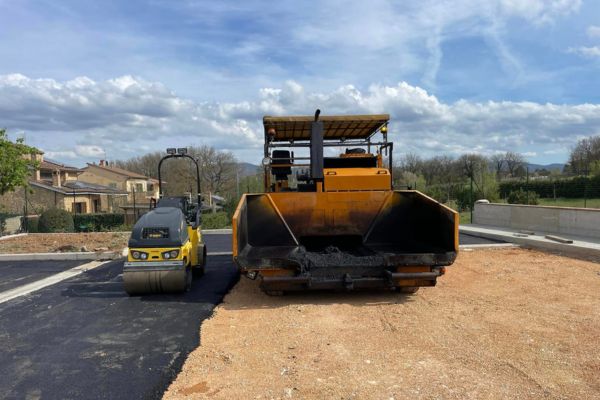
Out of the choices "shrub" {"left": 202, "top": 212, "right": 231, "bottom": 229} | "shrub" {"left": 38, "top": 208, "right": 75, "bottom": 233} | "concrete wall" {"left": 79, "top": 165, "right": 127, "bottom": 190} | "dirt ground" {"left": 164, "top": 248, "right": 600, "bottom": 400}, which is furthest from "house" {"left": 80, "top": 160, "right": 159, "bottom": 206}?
"dirt ground" {"left": 164, "top": 248, "right": 600, "bottom": 400}

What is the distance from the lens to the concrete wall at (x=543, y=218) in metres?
12.1

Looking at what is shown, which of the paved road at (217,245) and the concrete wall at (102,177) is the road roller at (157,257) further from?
the concrete wall at (102,177)

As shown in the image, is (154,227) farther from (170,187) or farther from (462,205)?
(170,187)

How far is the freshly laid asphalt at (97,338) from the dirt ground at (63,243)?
4.75 meters

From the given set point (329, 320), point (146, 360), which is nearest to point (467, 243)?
point (329, 320)

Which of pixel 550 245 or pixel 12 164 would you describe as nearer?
pixel 550 245

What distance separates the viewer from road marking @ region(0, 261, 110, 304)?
7477mm

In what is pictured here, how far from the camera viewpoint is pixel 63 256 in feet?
37.5

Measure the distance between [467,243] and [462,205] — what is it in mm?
15210

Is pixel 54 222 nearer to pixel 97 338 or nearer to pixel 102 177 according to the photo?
pixel 97 338

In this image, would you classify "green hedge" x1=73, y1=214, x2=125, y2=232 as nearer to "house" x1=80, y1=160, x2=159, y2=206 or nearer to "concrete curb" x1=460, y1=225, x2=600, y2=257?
"concrete curb" x1=460, y1=225, x2=600, y2=257

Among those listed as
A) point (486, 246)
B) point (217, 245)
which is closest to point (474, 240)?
point (486, 246)

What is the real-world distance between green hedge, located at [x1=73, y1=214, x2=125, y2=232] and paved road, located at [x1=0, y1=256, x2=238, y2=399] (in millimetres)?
17324

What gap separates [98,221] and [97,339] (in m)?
24.4
